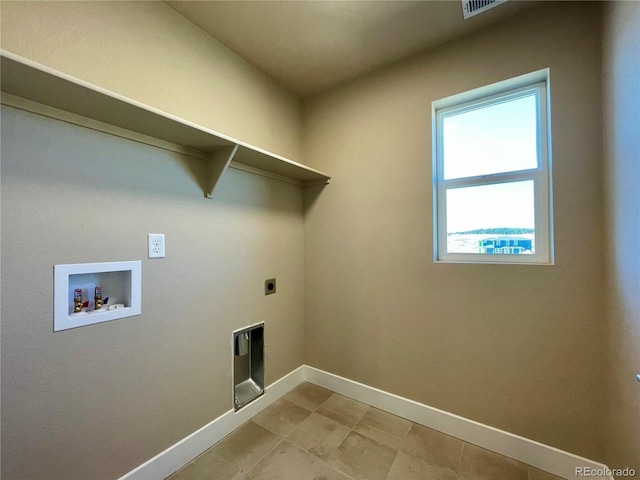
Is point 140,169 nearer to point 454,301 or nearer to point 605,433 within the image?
point 454,301

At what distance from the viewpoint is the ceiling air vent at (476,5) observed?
138cm

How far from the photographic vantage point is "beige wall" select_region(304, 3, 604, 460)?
133 cm

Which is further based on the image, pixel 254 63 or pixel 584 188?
pixel 254 63

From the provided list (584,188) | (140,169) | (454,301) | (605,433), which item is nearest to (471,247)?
(454,301)

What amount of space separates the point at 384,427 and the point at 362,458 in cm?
32

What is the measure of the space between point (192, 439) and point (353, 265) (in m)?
1.54

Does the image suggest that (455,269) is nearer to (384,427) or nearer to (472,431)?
(472,431)

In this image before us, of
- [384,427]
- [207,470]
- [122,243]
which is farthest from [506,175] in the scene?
[207,470]

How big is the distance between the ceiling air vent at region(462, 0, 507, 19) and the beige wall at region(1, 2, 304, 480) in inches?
55.7

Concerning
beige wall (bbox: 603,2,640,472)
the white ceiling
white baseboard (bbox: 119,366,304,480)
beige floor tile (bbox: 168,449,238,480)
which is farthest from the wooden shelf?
beige wall (bbox: 603,2,640,472)

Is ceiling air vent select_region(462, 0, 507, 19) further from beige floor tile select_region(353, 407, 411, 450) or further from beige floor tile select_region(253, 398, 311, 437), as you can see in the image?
beige floor tile select_region(253, 398, 311, 437)

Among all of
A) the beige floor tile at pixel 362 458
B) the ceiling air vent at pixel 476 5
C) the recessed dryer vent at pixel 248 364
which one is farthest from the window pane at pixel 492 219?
the recessed dryer vent at pixel 248 364

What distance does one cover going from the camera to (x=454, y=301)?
1666mm

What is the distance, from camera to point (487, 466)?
1.42 m
